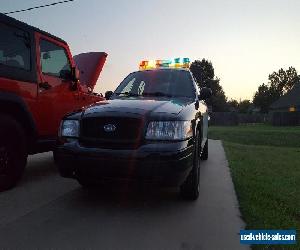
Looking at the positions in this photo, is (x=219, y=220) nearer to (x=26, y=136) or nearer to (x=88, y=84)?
(x=26, y=136)

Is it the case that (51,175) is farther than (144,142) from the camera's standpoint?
Yes

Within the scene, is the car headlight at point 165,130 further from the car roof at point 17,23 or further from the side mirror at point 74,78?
the side mirror at point 74,78

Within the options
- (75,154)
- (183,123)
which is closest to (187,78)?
(183,123)

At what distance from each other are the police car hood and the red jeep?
118cm

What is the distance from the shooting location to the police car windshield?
5656 mm

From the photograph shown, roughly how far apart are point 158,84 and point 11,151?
2.37 m

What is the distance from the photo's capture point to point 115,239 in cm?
341

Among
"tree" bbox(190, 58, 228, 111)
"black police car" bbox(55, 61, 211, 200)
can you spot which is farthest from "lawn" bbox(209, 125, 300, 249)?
"tree" bbox(190, 58, 228, 111)

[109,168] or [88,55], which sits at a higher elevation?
[88,55]

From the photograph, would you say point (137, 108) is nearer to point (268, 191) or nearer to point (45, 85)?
point (45, 85)

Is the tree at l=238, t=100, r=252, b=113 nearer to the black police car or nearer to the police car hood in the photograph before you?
the police car hood

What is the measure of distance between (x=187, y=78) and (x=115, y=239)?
330 cm

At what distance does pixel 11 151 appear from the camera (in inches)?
197

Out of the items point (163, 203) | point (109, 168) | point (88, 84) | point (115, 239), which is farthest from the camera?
point (88, 84)
